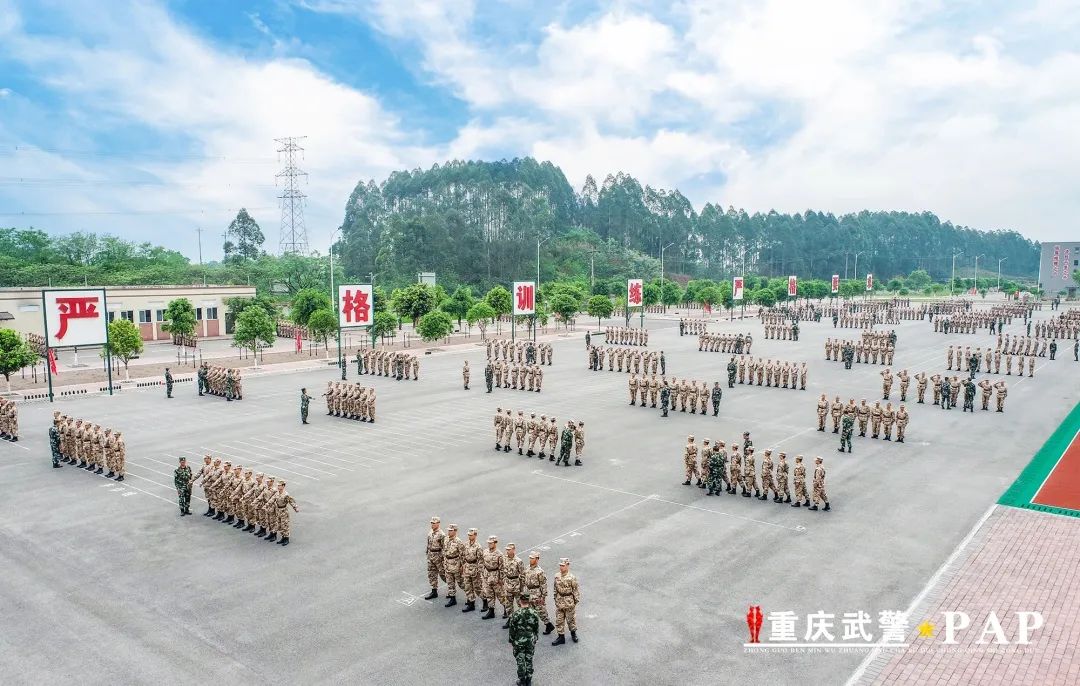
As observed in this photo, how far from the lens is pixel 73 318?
29953 millimetres

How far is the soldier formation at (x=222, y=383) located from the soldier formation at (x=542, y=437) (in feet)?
44.5

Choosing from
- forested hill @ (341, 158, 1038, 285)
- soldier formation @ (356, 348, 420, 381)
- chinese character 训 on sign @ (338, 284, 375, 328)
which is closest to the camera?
chinese character 训 on sign @ (338, 284, 375, 328)

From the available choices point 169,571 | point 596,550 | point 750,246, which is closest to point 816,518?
point 596,550

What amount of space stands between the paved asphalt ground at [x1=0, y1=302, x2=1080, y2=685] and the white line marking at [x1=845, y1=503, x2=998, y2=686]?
116mm

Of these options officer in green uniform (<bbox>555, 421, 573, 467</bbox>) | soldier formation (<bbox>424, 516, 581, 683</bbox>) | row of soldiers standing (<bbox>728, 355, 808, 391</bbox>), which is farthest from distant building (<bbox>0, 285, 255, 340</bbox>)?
soldier formation (<bbox>424, 516, 581, 683</bbox>)

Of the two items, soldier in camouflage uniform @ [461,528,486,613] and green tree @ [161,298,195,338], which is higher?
green tree @ [161,298,195,338]

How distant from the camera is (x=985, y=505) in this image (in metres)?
16.2

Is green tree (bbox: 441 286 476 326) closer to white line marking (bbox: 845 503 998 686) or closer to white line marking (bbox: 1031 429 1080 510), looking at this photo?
white line marking (bbox: 1031 429 1080 510)

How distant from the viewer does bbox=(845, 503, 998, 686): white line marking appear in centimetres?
972

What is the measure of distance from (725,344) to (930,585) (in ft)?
112

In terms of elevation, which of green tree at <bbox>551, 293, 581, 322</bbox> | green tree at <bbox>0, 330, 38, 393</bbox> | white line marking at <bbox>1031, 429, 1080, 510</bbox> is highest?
green tree at <bbox>551, 293, 581, 322</bbox>

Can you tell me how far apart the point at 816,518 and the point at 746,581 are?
3859 mm

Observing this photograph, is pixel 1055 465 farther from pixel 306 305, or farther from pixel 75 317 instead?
pixel 306 305

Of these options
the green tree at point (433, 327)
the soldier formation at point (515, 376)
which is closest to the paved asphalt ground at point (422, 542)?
the soldier formation at point (515, 376)
